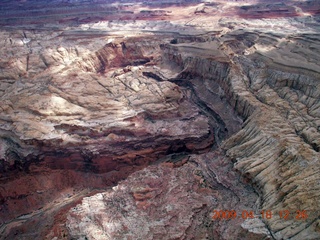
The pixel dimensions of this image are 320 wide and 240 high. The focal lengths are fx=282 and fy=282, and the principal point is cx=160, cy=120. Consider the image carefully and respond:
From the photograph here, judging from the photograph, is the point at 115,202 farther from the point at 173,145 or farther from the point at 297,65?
the point at 297,65

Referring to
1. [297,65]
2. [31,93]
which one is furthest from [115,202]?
[297,65]

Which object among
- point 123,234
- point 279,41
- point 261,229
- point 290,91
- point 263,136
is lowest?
point 123,234

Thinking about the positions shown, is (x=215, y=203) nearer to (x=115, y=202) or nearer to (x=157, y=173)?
(x=157, y=173)

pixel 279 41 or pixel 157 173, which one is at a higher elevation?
pixel 279 41

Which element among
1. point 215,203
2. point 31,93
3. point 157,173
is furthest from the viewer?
point 31,93

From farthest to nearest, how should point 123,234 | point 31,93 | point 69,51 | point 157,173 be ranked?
point 69,51 < point 31,93 < point 157,173 < point 123,234

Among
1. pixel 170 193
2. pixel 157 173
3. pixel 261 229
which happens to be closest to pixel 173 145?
pixel 157 173

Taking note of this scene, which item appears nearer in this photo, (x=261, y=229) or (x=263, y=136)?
(x=261, y=229)
